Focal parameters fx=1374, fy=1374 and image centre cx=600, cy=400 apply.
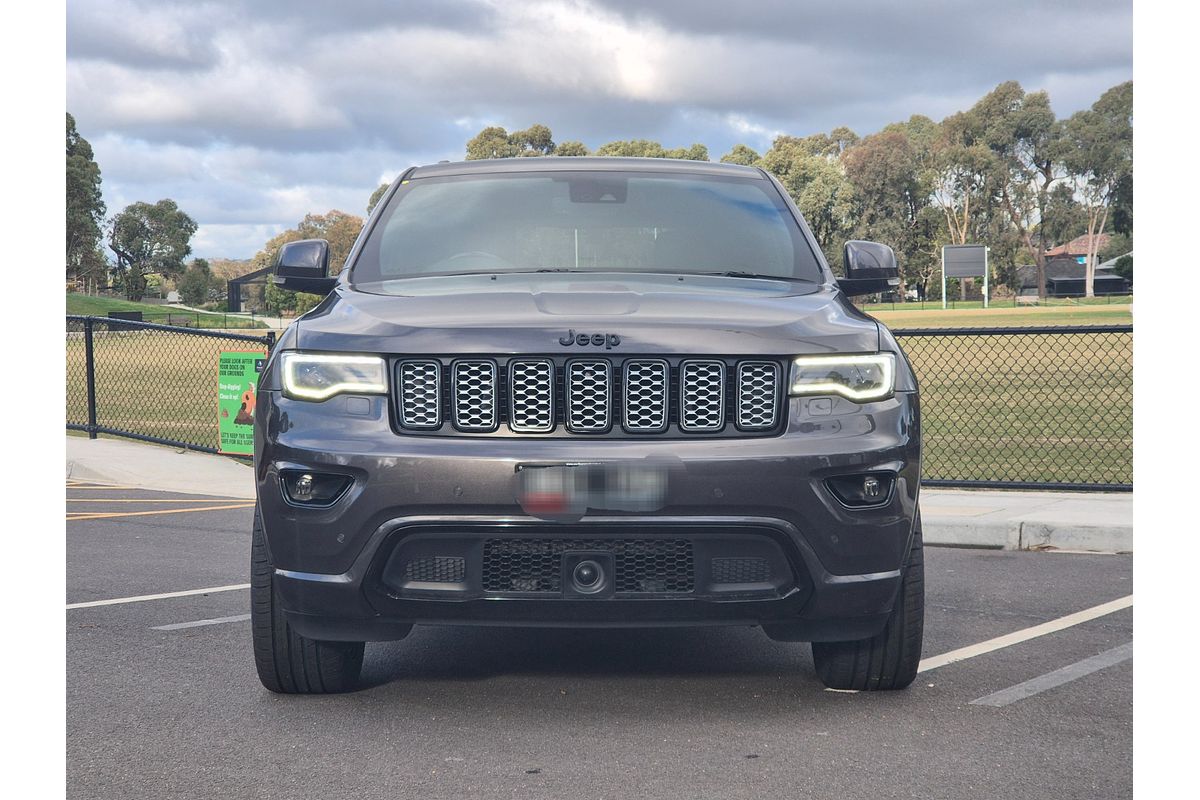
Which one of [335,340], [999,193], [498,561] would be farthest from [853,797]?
[999,193]

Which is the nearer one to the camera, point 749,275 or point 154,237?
point 749,275

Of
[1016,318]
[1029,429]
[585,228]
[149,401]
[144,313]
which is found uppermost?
[144,313]

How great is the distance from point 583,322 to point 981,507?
218 inches

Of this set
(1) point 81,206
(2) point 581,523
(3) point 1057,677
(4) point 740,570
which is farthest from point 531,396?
(1) point 81,206

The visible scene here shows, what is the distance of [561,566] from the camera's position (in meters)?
3.94

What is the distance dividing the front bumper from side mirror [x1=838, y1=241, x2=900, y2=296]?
133 cm

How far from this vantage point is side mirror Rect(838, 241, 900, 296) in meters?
5.36

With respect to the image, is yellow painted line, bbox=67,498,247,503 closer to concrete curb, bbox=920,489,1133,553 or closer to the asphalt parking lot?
the asphalt parking lot

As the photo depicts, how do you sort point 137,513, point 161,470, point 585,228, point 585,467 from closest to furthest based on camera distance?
point 585,467, point 585,228, point 137,513, point 161,470

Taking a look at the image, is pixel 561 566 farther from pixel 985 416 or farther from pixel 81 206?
pixel 81 206

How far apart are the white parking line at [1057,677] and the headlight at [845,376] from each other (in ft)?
3.99

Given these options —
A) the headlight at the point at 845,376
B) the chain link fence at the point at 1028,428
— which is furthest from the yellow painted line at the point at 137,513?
the headlight at the point at 845,376

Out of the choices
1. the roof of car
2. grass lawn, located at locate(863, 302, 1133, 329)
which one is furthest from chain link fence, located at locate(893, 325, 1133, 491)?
grass lawn, located at locate(863, 302, 1133, 329)

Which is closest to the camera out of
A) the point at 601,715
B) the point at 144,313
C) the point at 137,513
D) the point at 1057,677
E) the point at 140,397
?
the point at 601,715
